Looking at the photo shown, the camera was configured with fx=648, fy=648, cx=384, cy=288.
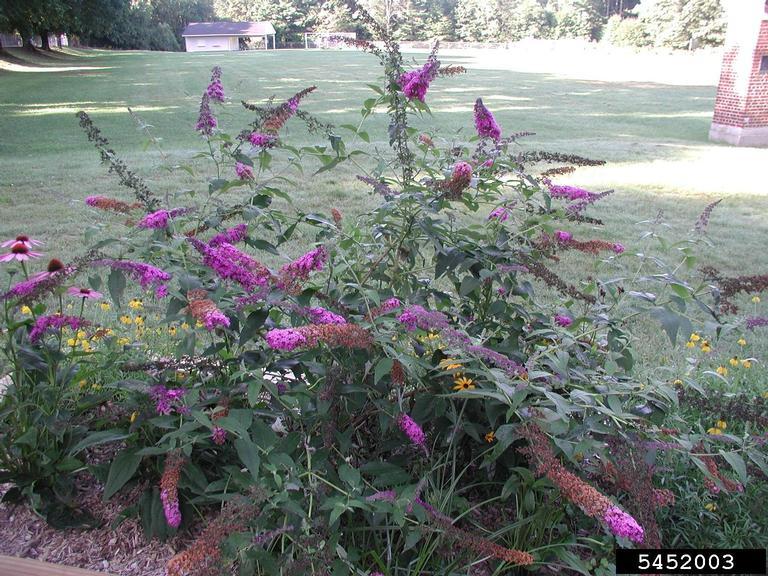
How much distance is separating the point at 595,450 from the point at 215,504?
100 cm

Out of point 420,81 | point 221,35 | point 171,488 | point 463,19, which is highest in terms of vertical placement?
point 463,19

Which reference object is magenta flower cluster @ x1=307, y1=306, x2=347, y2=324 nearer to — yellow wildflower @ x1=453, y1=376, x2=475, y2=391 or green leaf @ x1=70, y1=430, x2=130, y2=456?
yellow wildflower @ x1=453, y1=376, x2=475, y2=391

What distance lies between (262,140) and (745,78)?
11.8 meters

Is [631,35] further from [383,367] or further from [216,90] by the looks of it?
[383,367]

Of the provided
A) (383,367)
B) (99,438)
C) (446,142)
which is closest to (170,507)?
(99,438)

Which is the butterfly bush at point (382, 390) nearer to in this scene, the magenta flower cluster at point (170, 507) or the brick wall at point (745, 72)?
the magenta flower cluster at point (170, 507)

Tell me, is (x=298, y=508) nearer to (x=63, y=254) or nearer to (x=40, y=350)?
(x=40, y=350)

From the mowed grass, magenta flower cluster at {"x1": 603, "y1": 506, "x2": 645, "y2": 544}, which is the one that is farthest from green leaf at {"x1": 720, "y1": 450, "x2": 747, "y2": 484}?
the mowed grass

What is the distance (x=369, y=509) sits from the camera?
1.38m

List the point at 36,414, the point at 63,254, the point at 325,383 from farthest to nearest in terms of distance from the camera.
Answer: the point at 63,254 < the point at 36,414 < the point at 325,383

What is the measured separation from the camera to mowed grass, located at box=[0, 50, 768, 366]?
5.71 metres

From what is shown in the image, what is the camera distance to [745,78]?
1113 centimetres

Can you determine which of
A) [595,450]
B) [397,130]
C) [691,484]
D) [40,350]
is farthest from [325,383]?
[691,484]

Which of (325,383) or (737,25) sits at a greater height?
(737,25)
